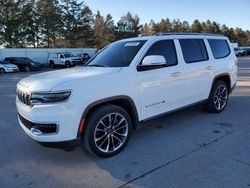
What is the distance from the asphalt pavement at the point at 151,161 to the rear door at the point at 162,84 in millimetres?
598

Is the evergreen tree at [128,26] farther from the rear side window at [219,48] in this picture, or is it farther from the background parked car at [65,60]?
the rear side window at [219,48]

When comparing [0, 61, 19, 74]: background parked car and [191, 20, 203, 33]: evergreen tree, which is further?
[191, 20, 203, 33]: evergreen tree

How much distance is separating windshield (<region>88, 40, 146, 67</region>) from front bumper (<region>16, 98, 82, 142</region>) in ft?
4.21

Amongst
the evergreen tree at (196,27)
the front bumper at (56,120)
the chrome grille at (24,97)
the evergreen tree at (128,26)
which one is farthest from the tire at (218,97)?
the evergreen tree at (196,27)

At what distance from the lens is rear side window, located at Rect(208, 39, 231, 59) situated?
5.67 metres

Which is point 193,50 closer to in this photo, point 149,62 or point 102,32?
point 149,62

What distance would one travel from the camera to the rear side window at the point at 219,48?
5668mm

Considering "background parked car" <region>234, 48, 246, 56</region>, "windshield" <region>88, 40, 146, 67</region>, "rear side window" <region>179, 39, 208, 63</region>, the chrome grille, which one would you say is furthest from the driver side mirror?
"background parked car" <region>234, 48, 246, 56</region>

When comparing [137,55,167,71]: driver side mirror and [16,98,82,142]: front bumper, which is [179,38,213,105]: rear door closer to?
[137,55,167,71]: driver side mirror

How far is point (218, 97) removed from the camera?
19.5 feet

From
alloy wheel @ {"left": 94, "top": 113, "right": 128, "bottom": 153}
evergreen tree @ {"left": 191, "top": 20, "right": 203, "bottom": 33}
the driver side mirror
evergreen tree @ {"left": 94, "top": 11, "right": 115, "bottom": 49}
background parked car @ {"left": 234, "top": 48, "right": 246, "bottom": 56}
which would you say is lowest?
alloy wheel @ {"left": 94, "top": 113, "right": 128, "bottom": 153}

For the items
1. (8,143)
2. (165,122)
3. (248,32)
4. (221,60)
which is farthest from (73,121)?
(248,32)

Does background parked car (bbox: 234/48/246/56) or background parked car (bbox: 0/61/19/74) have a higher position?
background parked car (bbox: 234/48/246/56)

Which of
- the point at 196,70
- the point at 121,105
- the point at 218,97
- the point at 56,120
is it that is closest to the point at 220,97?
the point at 218,97
